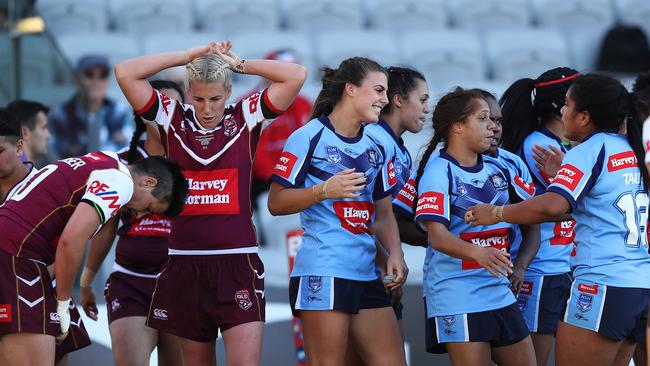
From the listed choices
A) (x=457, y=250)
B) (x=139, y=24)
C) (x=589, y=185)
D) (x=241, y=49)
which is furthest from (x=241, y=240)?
(x=139, y=24)

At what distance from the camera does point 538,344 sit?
5.37 m

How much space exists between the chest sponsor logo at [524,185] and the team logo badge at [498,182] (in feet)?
0.33

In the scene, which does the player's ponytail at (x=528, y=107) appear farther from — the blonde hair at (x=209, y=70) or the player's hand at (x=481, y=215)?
the blonde hair at (x=209, y=70)

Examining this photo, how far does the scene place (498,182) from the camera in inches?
195

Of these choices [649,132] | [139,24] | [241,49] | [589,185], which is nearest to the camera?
[649,132]

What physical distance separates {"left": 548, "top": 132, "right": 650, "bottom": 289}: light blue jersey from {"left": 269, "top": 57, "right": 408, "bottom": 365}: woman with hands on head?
838 millimetres

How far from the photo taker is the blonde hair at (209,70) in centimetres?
468

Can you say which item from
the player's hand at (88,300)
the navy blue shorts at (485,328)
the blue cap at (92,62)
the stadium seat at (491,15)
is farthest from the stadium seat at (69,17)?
the navy blue shorts at (485,328)

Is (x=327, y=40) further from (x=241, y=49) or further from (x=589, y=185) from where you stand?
(x=589, y=185)

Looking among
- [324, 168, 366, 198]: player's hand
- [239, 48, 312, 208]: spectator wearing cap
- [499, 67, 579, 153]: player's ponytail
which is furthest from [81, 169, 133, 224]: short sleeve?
[239, 48, 312, 208]: spectator wearing cap

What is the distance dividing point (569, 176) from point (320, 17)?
7635mm

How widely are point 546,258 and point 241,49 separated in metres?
5.93

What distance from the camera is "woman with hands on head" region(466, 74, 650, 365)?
4.45 metres

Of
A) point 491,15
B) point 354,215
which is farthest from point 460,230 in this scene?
point 491,15
